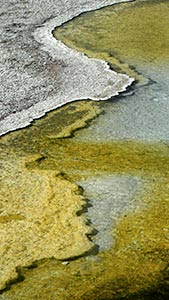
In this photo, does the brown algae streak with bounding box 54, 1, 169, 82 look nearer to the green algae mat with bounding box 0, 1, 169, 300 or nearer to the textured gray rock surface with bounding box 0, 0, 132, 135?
the textured gray rock surface with bounding box 0, 0, 132, 135

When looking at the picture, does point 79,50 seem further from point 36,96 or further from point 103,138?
point 103,138

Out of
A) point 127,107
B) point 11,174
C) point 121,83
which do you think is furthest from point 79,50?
point 11,174

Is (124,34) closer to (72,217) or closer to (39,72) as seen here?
(39,72)

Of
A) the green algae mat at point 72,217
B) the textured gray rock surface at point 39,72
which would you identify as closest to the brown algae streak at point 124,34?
the textured gray rock surface at point 39,72

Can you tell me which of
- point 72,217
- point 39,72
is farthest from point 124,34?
point 72,217

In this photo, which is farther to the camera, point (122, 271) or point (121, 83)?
point (121, 83)

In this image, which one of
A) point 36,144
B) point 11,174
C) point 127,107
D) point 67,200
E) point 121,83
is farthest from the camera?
point 121,83

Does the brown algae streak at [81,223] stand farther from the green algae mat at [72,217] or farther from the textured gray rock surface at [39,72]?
the textured gray rock surface at [39,72]
